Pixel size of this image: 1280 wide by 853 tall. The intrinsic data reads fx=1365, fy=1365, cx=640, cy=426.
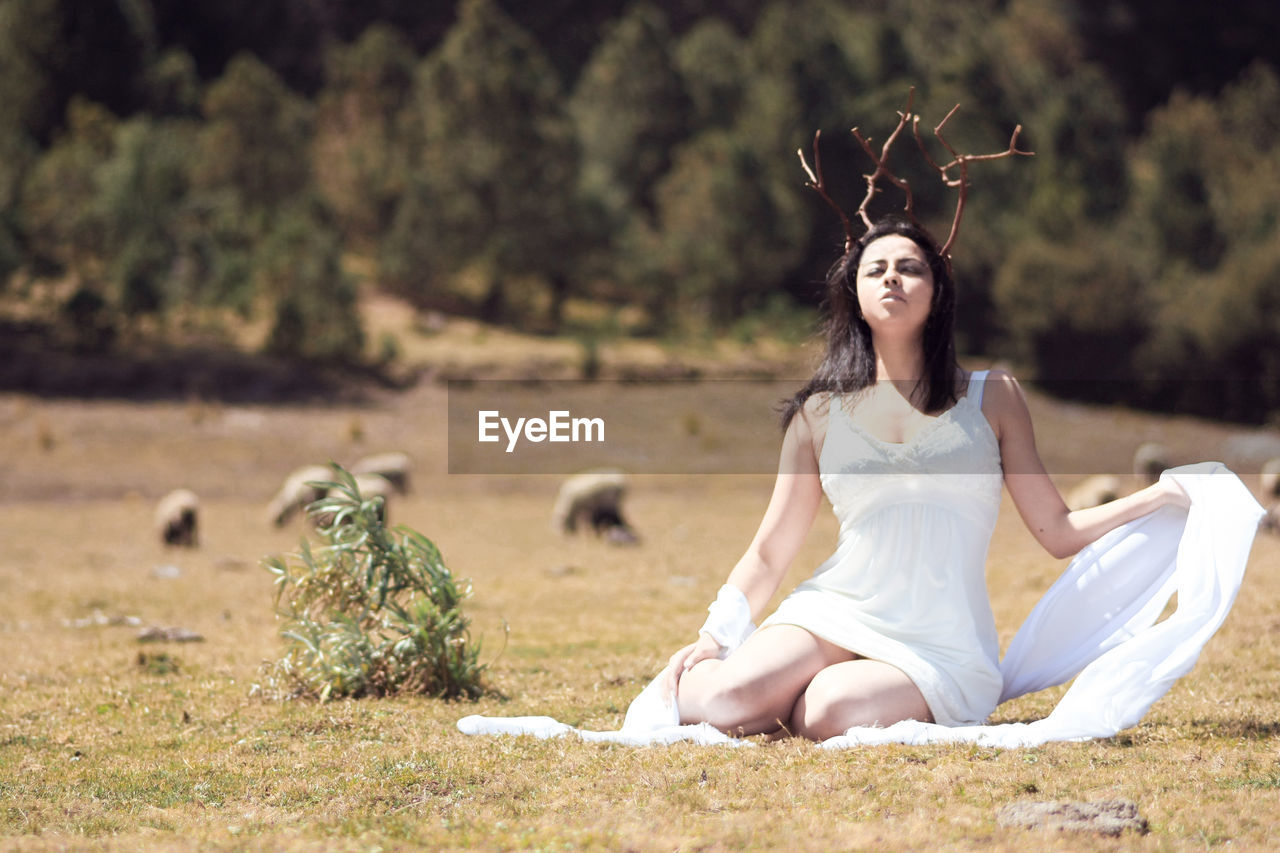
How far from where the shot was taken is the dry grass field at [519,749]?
12.4 feet

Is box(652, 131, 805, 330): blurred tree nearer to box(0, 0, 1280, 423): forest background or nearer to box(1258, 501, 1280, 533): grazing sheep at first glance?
box(0, 0, 1280, 423): forest background

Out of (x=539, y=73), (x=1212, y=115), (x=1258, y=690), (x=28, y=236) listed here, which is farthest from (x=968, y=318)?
(x=1258, y=690)

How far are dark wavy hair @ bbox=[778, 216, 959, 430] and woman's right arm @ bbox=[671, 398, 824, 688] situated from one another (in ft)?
0.47

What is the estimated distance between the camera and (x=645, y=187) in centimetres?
3969

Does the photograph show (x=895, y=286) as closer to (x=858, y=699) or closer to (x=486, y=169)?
(x=858, y=699)

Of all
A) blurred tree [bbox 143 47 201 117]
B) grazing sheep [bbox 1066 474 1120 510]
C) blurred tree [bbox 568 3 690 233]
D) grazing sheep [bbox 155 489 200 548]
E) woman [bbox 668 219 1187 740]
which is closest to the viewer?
woman [bbox 668 219 1187 740]

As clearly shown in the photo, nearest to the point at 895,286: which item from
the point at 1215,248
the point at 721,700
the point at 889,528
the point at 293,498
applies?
the point at 889,528

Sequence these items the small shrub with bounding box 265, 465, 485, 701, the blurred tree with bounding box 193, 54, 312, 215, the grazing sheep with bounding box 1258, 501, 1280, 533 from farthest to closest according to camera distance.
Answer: the blurred tree with bounding box 193, 54, 312, 215 → the grazing sheep with bounding box 1258, 501, 1280, 533 → the small shrub with bounding box 265, 465, 485, 701

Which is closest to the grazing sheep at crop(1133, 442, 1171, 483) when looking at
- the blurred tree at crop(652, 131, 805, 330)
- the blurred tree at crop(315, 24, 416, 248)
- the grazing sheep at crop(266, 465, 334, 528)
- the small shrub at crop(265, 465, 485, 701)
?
the grazing sheep at crop(266, 465, 334, 528)

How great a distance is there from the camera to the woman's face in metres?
4.91

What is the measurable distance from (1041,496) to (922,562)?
20.1 inches

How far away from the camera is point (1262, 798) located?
3.92m

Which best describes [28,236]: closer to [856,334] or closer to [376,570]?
[376,570]

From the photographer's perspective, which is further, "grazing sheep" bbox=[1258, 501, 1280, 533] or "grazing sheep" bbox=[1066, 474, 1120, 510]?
"grazing sheep" bbox=[1066, 474, 1120, 510]
